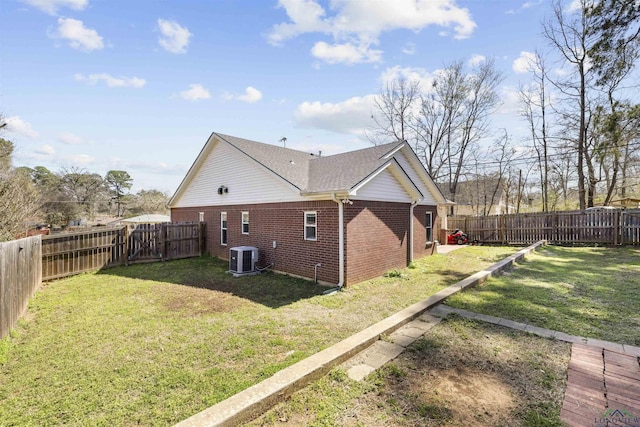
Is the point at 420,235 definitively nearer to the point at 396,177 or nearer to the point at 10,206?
the point at 396,177

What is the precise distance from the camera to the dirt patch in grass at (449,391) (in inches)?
108

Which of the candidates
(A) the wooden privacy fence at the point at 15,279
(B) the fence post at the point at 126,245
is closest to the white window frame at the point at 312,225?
(A) the wooden privacy fence at the point at 15,279

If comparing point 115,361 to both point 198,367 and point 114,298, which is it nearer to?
point 198,367

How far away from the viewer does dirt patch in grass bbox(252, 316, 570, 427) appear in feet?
9.00

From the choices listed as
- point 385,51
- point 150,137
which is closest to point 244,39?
point 385,51

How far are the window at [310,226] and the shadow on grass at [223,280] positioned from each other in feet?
4.68

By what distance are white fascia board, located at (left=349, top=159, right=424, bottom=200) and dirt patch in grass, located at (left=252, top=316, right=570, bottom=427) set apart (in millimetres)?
4620

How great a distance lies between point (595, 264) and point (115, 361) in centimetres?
1419

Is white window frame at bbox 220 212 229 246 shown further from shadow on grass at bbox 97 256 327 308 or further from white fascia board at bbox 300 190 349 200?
white fascia board at bbox 300 190 349 200

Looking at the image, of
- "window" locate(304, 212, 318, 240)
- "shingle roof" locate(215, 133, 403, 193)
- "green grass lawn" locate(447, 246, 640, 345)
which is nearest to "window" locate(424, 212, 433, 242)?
"green grass lawn" locate(447, 246, 640, 345)

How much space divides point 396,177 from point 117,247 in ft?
36.9

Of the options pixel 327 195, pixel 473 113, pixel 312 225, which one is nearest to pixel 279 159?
pixel 312 225

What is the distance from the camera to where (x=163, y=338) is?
15.7ft

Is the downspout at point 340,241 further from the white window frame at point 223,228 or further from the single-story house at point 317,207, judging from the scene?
the white window frame at point 223,228
